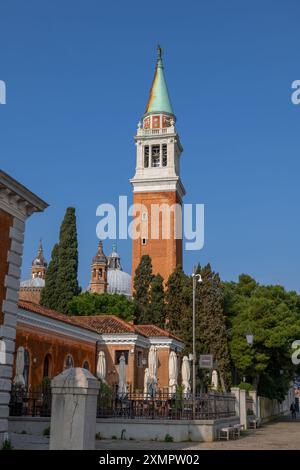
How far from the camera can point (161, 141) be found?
6700 cm

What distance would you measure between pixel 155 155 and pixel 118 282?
103 ft

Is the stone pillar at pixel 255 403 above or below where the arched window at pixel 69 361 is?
below

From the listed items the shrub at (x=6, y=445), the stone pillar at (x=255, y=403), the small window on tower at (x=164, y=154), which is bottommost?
the shrub at (x=6, y=445)

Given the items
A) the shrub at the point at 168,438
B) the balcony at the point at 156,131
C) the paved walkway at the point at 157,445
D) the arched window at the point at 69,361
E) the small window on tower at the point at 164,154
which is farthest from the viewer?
the balcony at the point at 156,131

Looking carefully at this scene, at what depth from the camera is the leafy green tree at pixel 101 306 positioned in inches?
1893

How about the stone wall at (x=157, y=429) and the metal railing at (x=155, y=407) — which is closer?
the stone wall at (x=157, y=429)

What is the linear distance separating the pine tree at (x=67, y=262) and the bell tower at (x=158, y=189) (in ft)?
45.1

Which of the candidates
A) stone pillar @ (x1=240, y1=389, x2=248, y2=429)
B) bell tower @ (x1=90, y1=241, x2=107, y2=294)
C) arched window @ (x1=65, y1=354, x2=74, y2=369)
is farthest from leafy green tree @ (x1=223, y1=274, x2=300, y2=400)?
bell tower @ (x1=90, y1=241, x2=107, y2=294)

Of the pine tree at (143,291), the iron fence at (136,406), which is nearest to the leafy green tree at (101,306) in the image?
the pine tree at (143,291)

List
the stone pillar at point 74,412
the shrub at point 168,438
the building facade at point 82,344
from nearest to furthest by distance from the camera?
the stone pillar at point 74,412 → the shrub at point 168,438 → the building facade at point 82,344

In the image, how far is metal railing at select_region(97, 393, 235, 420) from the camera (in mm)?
21734

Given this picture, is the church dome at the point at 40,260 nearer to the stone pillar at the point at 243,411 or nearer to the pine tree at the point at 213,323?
the pine tree at the point at 213,323

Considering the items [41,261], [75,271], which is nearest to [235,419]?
[75,271]

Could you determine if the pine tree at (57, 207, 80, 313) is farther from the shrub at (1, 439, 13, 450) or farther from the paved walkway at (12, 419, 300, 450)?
the shrub at (1, 439, 13, 450)
